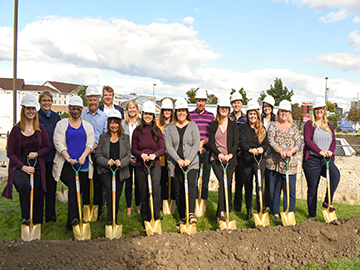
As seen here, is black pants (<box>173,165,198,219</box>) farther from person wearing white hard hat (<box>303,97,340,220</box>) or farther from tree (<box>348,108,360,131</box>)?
tree (<box>348,108,360,131</box>)

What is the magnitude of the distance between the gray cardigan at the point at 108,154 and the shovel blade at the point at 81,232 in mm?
942

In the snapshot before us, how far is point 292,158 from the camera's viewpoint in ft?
19.5

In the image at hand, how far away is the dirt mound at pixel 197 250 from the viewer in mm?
4168

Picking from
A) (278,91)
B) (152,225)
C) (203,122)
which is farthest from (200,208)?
(278,91)

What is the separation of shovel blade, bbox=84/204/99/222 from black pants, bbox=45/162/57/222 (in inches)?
23.1

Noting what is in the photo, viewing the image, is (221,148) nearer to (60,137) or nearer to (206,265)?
(206,265)

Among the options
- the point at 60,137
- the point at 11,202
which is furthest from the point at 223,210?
the point at 11,202

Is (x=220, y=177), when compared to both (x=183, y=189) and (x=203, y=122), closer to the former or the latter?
(x=183, y=189)

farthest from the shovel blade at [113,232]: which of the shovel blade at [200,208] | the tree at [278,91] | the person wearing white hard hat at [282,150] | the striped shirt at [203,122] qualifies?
the tree at [278,91]

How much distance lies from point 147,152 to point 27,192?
2.05 meters

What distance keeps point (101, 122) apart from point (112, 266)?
9.61ft

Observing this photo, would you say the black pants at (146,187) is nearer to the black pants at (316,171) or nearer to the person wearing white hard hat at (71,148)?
the person wearing white hard hat at (71,148)

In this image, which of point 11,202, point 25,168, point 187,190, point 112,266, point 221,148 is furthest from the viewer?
point 11,202

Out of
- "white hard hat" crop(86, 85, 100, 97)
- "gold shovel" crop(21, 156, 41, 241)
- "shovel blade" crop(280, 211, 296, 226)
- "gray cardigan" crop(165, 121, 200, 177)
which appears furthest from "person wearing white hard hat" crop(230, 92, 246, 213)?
"gold shovel" crop(21, 156, 41, 241)
